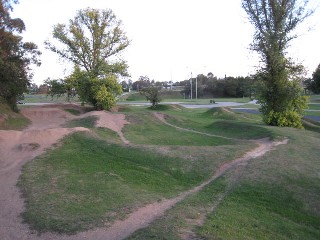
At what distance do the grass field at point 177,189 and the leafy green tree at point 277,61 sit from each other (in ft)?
23.9

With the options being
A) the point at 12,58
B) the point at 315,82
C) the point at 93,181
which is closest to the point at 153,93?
the point at 12,58

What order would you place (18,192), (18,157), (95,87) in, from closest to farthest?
(18,192) → (18,157) → (95,87)

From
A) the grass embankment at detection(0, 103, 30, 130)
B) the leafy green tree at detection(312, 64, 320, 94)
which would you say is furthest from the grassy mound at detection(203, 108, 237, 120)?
the leafy green tree at detection(312, 64, 320, 94)

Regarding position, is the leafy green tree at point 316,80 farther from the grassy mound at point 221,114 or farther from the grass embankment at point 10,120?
the grass embankment at point 10,120

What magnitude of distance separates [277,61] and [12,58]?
666 inches

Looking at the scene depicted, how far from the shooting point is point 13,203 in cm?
839

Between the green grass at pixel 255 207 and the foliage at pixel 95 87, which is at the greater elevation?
the foliage at pixel 95 87

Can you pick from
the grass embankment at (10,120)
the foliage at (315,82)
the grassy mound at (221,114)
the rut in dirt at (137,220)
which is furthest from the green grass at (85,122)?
the foliage at (315,82)

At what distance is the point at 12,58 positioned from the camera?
22.7m

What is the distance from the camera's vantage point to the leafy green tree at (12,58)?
1967 centimetres

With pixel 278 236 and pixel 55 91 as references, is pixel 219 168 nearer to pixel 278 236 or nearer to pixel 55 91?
pixel 278 236

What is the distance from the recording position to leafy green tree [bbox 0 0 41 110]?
1967 centimetres

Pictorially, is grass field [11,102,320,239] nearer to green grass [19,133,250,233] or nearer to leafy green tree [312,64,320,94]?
green grass [19,133,250,233]

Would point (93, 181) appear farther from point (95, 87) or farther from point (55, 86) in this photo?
point (55, 86)
